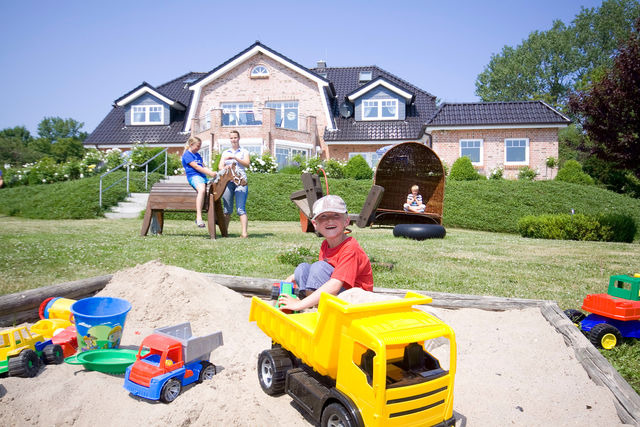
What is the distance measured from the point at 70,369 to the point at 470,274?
498 centimetres

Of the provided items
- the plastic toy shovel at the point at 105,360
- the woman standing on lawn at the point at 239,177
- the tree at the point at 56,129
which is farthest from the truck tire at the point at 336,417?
the tree at the point at 56,129

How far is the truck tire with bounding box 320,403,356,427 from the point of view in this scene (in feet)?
6.36

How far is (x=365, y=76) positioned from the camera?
31.1m

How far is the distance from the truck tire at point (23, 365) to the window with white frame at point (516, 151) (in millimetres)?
24680

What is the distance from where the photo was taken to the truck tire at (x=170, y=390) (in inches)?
95.4

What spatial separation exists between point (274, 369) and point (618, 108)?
11941 mm

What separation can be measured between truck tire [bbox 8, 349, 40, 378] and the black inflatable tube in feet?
28.3

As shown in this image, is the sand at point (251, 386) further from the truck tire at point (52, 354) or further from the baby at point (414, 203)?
the baby at point (414, 203)

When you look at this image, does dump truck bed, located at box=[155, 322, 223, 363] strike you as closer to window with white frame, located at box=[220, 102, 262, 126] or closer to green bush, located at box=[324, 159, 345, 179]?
green bush, located at box=[324, 159, 345, 179]

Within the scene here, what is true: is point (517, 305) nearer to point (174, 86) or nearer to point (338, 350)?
point (338, 350)

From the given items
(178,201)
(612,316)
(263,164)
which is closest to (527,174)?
(263,164)

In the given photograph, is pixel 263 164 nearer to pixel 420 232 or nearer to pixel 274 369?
pixel 420 232

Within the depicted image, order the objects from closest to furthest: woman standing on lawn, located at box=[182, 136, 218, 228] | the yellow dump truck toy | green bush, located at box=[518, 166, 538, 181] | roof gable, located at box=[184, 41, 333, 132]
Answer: the yellow dump truck toy, woman standing on lawn, located at box=[182, 136, 218, 228], green bush, located at box=[518, 166, 538, 181], roof gable, located at box=[184, 41, 333, 132]

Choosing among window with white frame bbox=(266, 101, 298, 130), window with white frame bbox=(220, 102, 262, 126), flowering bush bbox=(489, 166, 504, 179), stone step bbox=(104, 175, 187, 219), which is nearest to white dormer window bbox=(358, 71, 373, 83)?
window with white frame bbox=(266, 101, 298, 130)
